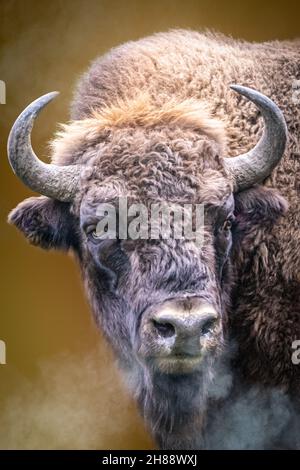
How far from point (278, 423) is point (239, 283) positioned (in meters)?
0.62

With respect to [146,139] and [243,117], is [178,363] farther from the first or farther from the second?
[243,117]

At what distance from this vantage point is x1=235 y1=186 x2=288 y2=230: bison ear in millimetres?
3340

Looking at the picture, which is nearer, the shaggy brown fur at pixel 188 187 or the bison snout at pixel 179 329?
the bison snout at pixel 179 329

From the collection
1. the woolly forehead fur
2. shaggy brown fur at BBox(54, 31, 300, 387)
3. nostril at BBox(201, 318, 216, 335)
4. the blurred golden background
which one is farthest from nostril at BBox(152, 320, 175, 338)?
the blurred golden background

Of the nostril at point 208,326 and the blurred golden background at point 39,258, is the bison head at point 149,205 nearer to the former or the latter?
the nostril at point 208,326

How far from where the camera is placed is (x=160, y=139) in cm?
315

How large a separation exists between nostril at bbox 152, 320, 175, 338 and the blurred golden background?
53.4 inches

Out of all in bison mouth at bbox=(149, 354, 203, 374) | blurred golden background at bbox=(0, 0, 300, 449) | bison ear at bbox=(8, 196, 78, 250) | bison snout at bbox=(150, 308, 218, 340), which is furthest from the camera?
blurred golden background at bbox=(0, 0, 300, 449)

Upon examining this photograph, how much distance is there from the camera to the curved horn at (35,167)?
311cm

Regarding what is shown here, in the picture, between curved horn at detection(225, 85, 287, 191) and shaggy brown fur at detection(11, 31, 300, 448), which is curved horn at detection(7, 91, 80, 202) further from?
curved horn at detection(225, 85, 287, 191)

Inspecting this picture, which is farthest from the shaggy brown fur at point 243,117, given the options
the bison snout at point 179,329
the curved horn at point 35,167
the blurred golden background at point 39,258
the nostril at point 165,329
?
the nostril at point 165,329

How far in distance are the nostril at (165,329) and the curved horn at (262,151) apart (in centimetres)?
73
